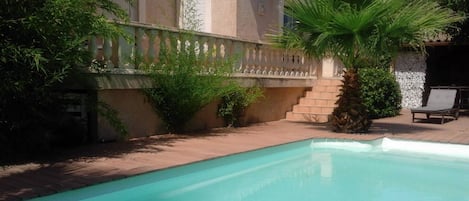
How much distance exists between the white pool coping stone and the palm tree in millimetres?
1294

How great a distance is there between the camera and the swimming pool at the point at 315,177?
251 inches

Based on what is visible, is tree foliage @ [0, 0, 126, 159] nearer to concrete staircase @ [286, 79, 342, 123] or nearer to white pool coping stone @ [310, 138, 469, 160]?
white pool coping stone @ [310, 138, 469, 160]

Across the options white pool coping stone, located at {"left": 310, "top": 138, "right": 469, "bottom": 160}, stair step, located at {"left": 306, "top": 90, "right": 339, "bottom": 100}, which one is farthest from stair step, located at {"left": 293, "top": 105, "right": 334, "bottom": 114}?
white pool coping stone, located at {"left": 310, "top": 138, "right": 469, "bottom": 160}

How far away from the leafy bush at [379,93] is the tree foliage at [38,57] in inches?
423

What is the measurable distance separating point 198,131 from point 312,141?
9.43 ft

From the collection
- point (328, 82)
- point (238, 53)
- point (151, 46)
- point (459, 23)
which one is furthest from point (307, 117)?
point (151, 46)

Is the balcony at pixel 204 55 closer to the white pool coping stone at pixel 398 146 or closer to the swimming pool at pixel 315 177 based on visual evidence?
the swimming pool at pixel 315 177

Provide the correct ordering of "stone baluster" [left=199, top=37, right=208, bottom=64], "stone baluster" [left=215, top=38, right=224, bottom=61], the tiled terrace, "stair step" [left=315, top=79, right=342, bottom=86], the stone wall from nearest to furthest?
the tiled terrace, "stone baluster" [left=199, top=37, right=208, bottom=64], "stone baluster" [left=215, top=38, right=224, bottom=61], "stair step" [left=315, top=79, right=342, bottom=86], the stone wall

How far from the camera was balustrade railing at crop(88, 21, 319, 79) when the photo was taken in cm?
938

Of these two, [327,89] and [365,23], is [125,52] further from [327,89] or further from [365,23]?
[327,89]

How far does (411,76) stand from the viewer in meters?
19.9

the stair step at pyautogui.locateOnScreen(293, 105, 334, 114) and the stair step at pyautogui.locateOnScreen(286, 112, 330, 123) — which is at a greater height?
the stair step at pyautogui.locateOnScreen(293, 105, 334, 114)

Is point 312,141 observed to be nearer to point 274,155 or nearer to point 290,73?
point 274,155

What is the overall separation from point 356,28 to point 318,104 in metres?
5.83
